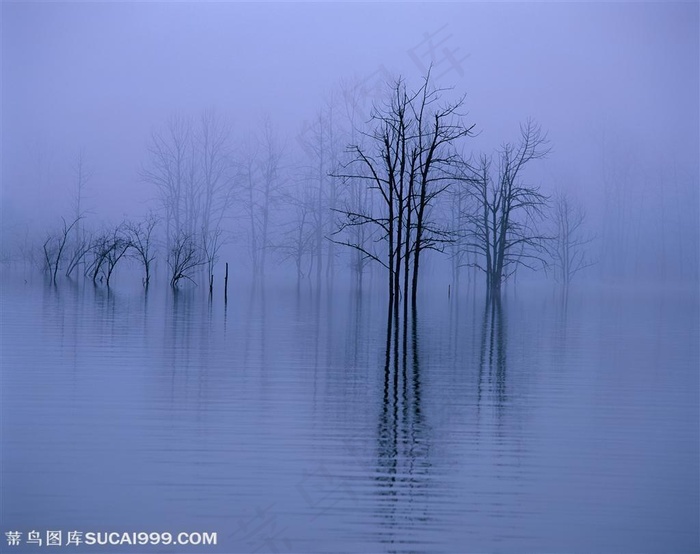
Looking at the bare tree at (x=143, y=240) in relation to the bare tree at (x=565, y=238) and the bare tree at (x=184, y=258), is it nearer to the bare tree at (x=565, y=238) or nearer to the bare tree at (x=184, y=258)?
the bare tree at (x=184, y=258)

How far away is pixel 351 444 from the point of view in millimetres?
6477

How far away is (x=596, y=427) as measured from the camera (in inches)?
292

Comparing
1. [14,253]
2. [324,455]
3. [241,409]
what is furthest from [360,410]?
[14,253]

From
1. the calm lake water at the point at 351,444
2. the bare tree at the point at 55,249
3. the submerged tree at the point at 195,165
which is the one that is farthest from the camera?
the submerged tree at the point at 195,165

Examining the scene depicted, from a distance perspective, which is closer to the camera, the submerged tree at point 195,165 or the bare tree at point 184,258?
the bare tree at point 184,258

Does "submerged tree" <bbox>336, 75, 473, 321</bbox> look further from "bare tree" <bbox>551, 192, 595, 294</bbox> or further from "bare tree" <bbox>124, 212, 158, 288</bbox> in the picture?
"bare tree" <bbox>551, 192, 595, 294</bbox>

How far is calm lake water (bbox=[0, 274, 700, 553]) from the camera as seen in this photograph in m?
4.82

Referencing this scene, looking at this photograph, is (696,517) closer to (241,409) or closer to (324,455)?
(324,455)

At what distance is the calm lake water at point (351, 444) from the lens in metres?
4.82

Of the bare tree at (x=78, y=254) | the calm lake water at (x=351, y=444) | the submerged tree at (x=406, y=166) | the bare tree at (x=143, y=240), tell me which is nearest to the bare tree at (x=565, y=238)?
the submerged tree at (x=406, y=166)

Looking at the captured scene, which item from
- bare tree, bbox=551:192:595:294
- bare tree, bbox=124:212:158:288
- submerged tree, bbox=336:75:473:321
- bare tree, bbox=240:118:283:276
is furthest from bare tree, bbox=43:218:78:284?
bare tree, bbox=551:192:595:294

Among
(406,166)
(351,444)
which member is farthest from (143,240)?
(351,444)

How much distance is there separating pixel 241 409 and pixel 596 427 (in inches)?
125

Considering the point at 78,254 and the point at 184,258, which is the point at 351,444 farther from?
the point at 78,254
